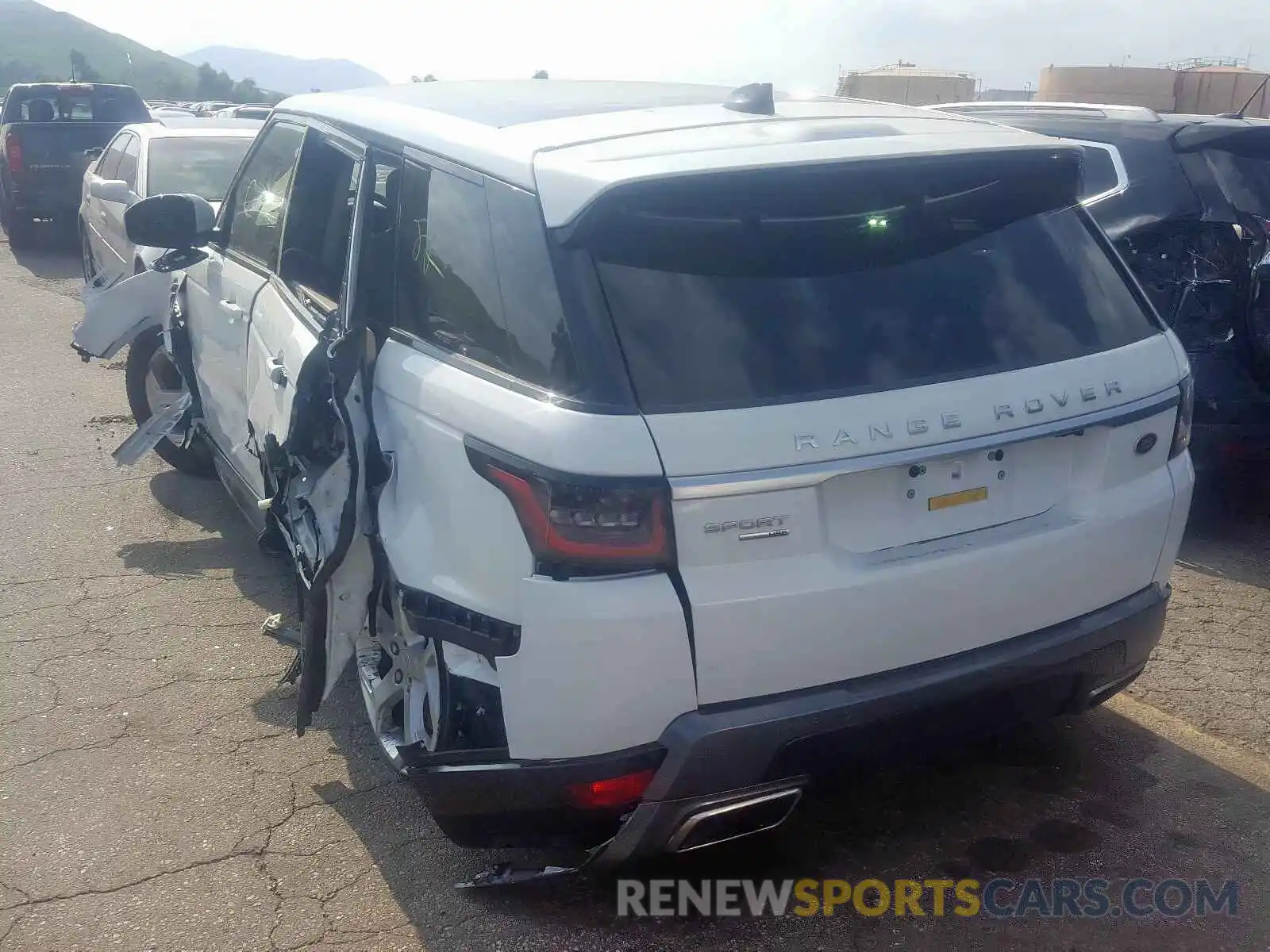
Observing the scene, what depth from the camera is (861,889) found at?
3086 millimetres

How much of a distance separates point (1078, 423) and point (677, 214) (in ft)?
3.58

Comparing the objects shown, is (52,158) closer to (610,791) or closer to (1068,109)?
(1068,109)

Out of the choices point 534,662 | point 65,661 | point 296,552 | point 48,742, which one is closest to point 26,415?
point 65,661

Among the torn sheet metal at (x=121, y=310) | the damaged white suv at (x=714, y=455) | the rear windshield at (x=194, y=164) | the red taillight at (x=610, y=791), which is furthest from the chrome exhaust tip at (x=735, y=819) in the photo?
the rear windshield at (x=194, y=164)

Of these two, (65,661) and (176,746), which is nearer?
(176,746)

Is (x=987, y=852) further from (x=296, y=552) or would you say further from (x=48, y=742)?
(x=48, y=742)

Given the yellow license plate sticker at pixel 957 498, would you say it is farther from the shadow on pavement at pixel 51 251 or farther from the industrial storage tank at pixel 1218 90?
the industrial storage tank at pixel 1218 90

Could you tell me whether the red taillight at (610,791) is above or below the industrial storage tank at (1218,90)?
below

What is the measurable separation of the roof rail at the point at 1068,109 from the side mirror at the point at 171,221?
10.7 ft

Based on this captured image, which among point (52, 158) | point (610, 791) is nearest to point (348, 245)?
point (610, 791)

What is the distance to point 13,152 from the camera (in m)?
15.3

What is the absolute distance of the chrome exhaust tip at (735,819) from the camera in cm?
260

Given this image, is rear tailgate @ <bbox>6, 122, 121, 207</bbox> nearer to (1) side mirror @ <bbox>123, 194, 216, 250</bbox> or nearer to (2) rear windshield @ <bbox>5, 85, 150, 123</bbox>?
(2) rear windshield @ <bbox>5, 85, 150, 123</bbox>

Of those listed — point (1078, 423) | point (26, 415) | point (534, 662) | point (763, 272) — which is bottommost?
point (26, 415)
